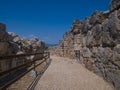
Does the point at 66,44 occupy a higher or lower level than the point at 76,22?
lower

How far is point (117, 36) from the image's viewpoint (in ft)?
23.7

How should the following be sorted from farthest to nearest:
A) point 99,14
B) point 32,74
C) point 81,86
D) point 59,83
A: point 99,14
point 32,74
point 59,83
point 81,86

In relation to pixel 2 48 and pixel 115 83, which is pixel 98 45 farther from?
pixel 2 48

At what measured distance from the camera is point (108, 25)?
8344 mm

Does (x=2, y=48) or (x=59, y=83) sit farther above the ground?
(x=2, y=48)

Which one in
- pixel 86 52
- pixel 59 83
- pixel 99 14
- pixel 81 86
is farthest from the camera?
pixel 86 52

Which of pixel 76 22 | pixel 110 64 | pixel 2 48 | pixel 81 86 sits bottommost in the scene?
pixel 81 86

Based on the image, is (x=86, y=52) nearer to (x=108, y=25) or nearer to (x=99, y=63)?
(x=99, y=63)

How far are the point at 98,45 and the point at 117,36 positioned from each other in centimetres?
329

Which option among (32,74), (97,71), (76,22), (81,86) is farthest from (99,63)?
(76,22)

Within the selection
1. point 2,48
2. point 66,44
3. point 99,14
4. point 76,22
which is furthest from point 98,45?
point 66,44

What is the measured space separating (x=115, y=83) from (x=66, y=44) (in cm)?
2417

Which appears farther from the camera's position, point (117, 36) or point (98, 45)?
point (98, 45)

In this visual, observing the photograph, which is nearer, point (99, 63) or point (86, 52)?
point (99, 63)
